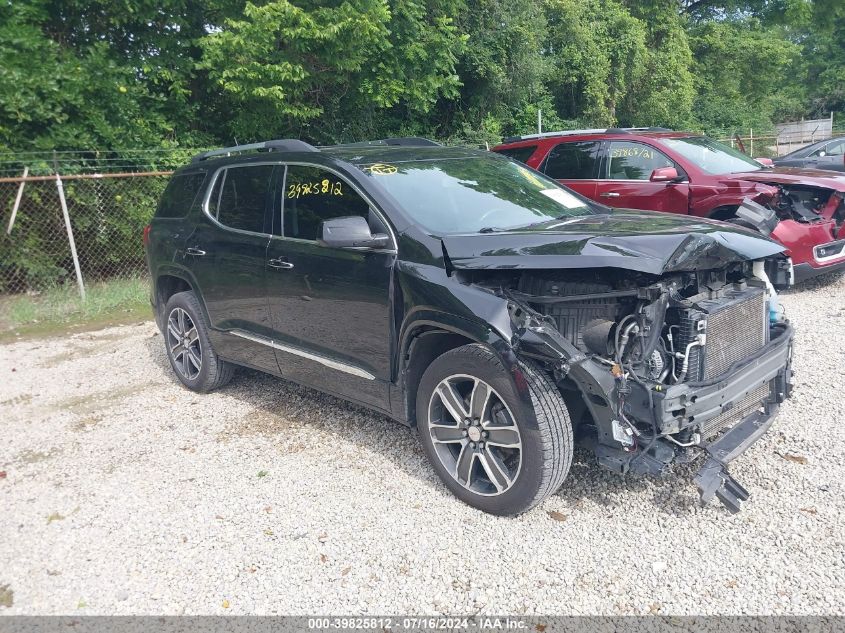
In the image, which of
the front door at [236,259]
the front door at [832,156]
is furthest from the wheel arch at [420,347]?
the front door at [832,156]

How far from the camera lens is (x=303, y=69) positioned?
1094 centimetres

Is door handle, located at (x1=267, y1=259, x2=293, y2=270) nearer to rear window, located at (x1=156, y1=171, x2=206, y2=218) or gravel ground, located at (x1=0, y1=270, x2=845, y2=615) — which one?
gravel ground, located at (x1=0, y1=270, x2=845, y2=615)

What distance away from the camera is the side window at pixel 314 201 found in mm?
4191

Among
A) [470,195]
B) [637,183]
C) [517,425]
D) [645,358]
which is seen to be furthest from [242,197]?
[637,183]

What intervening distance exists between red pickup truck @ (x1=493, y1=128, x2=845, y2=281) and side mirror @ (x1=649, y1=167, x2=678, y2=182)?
0.4 inches

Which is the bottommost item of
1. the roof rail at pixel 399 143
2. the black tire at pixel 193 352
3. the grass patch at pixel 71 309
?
the grass patch at pixel 71 309

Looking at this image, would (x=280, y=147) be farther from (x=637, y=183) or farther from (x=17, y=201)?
(x=17, y=201)

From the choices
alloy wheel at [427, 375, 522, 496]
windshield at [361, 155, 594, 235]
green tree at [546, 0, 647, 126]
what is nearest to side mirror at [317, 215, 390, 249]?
windshield at [361, 155, 594, 235]

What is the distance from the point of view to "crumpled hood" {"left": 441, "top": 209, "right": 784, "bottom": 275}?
3.10 meters

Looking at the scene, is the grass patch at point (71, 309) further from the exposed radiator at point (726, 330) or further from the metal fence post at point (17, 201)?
the exposed radiator at point (726, 330)

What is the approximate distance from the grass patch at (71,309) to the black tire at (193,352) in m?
3.40

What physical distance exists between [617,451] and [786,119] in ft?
158

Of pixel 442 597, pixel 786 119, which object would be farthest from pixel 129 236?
pixel 786 119

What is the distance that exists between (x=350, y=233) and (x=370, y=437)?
1.58 metres
